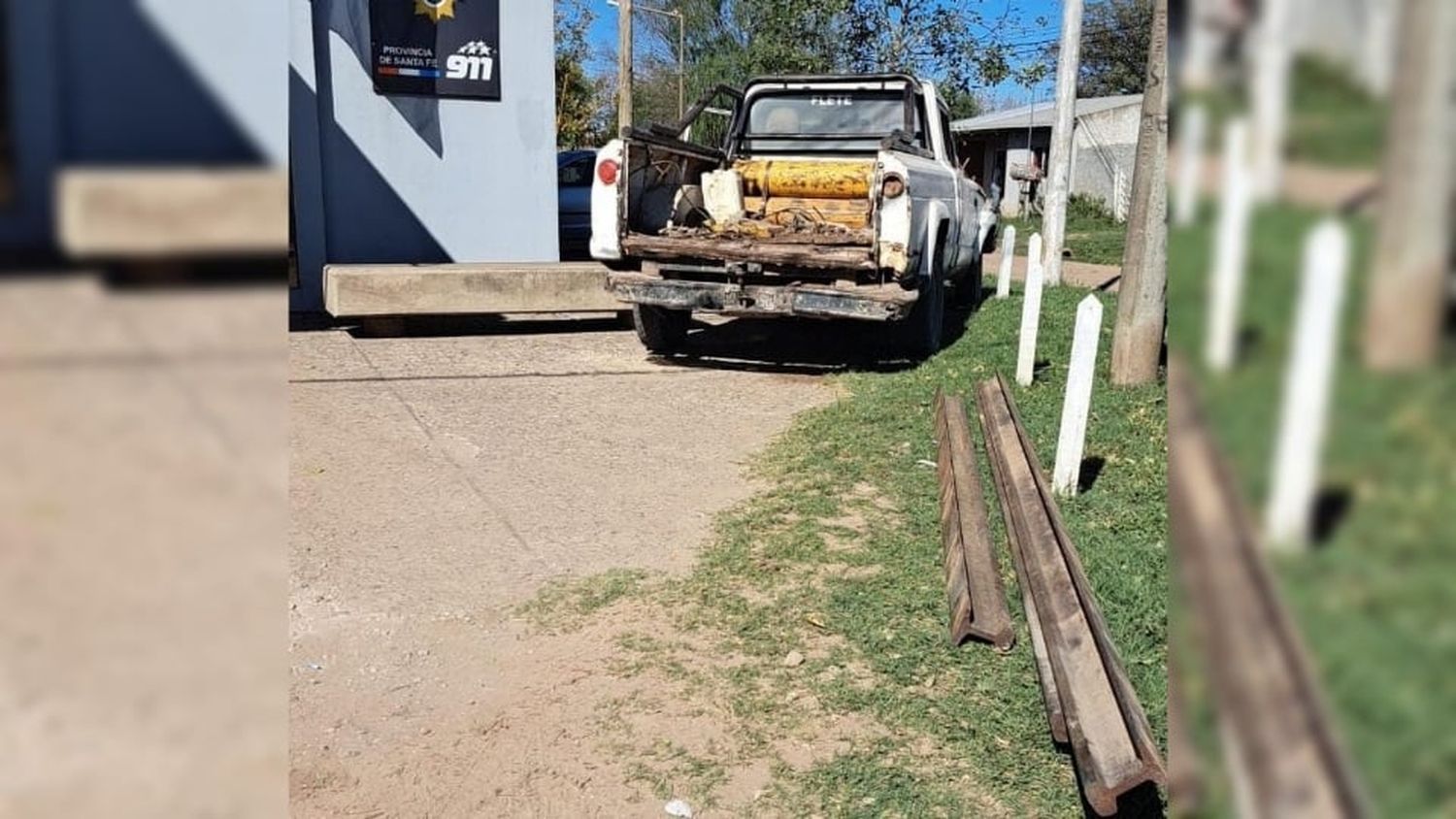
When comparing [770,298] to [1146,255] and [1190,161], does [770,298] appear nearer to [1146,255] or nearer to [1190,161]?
[1146,255]

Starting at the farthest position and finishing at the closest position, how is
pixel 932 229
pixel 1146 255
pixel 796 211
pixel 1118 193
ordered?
1. pixel 1118 193
2. pixel 796 211
3. pixel 932 229
4. pixel 1146 255

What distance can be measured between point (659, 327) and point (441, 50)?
4.22 m

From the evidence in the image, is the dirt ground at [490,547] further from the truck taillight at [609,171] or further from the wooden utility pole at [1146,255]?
the wooden utility pole at [1146,255]

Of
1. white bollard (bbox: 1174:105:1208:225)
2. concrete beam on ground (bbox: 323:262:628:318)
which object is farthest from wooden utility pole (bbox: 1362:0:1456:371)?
concrete beam on ground (bbox: 323:262:628:318)

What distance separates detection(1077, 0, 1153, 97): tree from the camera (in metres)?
16.1

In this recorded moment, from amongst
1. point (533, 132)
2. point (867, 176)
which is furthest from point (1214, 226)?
point (533, 132)

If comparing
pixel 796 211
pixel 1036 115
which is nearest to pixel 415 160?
pixel 796 211

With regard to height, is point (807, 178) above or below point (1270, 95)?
→ above

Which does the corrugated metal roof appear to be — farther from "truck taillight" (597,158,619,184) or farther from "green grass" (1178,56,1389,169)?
"green grass" (1178,56,1389,169)

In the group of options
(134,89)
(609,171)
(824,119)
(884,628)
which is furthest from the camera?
(824,119)

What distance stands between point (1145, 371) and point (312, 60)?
7622 millimetres

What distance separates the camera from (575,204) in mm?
17141

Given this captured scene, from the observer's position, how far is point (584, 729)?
11.5 feet

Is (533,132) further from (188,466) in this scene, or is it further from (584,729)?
(188,466)
